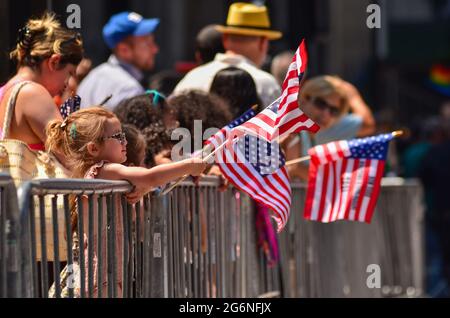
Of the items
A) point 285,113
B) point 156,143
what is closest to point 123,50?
point 156,143

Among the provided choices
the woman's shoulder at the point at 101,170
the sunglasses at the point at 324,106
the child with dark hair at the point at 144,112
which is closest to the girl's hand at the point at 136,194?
the woman's shoulder at the point at 101,170

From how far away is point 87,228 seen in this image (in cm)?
634

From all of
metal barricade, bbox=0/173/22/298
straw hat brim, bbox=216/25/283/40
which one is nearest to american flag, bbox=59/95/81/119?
metal barricade, bbox=0/173/22/298

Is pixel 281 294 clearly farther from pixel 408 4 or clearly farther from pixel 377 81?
pixel 408 4

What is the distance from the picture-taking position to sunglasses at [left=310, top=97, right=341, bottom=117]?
1088 centimetres

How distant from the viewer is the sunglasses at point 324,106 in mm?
10883

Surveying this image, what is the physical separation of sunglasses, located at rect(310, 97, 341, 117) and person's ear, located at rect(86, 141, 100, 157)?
435 cm

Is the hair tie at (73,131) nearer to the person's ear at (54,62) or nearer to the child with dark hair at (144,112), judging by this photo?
the person's ear at (54,62)

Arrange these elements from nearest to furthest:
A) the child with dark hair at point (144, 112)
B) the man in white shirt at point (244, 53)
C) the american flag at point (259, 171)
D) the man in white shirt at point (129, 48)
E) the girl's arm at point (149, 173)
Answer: the girl's arm at point (149, 173)
the american flag at point (259, 171)
the child with dark hair at point (144, 112)
the man in white shirt at point (244, 53)
the man in white shirt at point (129, 48)

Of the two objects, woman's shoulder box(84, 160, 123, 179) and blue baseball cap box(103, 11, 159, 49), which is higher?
blue baseball cap box(103, 11, 159, 49)

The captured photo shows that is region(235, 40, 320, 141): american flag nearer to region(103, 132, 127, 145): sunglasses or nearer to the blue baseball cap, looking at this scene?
region(103, 132, 127, 145): sunglasses

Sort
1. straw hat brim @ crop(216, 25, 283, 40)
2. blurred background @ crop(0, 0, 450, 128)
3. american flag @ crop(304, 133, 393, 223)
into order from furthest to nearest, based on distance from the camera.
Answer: blurred background @ crop(0, 0, 450, 128) → straw hat brim @ crop(216, 25, 283, 40) → american flag @ crop(304, 133, 393, 223)
